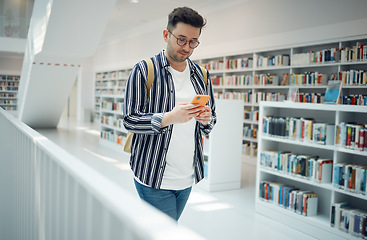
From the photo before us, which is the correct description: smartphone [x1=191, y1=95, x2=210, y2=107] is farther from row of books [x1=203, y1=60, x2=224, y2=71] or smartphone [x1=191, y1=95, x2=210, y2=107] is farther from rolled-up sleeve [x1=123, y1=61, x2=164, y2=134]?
row of books [x1=203, y1=60, x2=224, y2=71]

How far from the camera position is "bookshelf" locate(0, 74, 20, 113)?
15.8 m

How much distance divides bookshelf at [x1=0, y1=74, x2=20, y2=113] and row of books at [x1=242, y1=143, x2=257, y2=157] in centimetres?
1275

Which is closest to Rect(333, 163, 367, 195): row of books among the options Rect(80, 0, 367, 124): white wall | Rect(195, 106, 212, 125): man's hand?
Rect(195, 106, 212, 125): man's hand

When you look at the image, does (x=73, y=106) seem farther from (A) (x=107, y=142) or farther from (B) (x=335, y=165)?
(B) (x=335, y=165)

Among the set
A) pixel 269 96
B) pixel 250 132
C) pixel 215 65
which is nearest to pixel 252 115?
pixel 250 132

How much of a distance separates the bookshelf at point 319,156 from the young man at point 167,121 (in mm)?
2085

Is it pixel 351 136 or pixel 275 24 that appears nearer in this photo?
pixel 351 136

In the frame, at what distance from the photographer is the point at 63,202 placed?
1.25 m

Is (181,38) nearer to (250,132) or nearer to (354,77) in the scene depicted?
(354,77)

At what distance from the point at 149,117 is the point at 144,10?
376 inches

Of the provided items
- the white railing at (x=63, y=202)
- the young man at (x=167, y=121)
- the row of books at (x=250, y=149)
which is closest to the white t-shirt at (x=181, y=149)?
the young man at (x=167, y=121)

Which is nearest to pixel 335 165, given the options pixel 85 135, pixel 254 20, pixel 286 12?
pixel 286 12

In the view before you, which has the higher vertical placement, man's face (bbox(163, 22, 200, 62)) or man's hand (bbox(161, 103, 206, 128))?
man's face (bbox(163, 22, 200, 62))

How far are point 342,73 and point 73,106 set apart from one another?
16213mm
